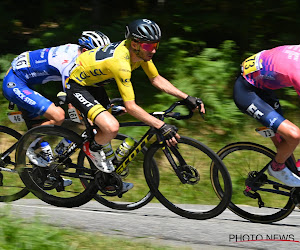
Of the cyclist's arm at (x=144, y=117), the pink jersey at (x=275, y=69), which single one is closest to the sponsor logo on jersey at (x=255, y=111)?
the pink jersey at (x=275, y=69)

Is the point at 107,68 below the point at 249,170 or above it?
above

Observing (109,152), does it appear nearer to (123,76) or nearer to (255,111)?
(123,76)

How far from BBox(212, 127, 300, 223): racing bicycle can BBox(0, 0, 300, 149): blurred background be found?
2092 millimetres

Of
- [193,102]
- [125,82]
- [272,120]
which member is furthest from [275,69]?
[125,82]

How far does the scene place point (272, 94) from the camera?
544 cm

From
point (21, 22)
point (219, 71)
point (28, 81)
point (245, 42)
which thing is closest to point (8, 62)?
point (21, 22)

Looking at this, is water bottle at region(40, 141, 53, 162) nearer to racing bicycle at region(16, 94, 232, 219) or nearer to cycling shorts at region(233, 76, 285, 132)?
racing bicycle at region(16, 94, 232, 219)

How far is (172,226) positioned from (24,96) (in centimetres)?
224

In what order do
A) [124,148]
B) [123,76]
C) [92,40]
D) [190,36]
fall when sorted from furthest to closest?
[190,36]
[92,40]
[124,148]
[123,76]

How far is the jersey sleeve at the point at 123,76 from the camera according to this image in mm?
4996

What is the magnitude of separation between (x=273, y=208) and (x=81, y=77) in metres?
2.46

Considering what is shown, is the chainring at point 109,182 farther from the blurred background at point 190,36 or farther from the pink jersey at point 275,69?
the blurred background at point 190,36

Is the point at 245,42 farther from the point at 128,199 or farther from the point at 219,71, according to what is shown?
the point at 128,199

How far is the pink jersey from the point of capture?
16.3 feet
